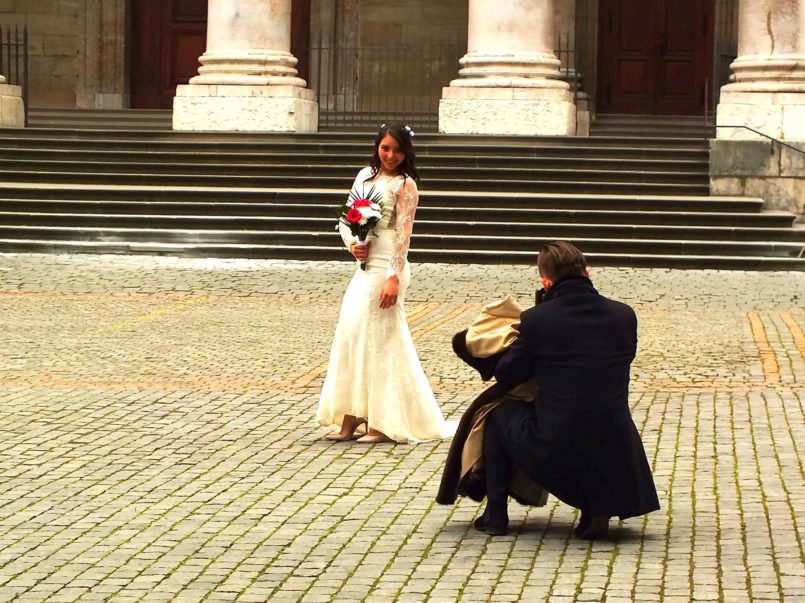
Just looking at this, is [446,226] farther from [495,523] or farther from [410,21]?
[495,523]

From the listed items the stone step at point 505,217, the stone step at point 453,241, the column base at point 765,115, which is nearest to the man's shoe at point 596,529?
the stone step at point 453,241

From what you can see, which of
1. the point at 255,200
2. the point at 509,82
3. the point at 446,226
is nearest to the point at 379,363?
the point at 446,226

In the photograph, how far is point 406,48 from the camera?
30500mm

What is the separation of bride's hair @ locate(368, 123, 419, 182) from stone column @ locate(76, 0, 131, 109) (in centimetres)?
2257

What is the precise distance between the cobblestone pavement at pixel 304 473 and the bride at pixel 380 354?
0.24m

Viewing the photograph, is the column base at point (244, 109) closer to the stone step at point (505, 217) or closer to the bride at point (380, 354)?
the stone step at point (505, 217)

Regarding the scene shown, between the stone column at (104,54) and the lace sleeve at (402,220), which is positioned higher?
the stone column at (104,54)

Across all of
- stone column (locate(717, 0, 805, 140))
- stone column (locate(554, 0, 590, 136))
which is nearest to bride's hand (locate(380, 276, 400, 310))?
stone column (locate(717, 0, 805, 140))

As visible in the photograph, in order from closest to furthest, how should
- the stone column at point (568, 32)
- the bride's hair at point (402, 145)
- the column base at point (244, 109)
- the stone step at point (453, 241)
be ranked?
1. the bride's hair at point (402, 145)
2. the stone step at point (453, 241)
3. the column base at point (244, 109)
4. the stone column at point (568, 32)

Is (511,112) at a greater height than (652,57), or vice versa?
(652,57)

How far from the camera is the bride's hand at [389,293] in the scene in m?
9.33

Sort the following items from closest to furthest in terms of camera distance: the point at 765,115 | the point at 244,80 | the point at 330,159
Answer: the point at 330,159 → the point at 765,115 → the point at 244,80

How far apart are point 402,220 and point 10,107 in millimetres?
17184

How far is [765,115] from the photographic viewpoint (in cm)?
2270
